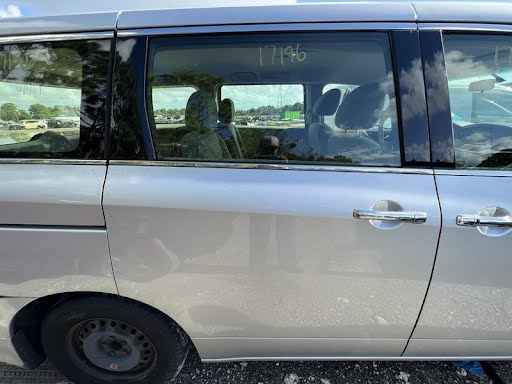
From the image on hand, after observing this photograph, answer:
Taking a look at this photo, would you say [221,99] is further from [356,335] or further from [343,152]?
[356,335]

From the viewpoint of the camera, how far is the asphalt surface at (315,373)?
204cm

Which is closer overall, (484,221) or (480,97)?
(484,221)

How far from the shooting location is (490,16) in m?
1.48

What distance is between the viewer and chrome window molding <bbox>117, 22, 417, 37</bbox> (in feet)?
4.82

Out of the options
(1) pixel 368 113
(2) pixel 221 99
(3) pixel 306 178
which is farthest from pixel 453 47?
(2) pixel 221 99

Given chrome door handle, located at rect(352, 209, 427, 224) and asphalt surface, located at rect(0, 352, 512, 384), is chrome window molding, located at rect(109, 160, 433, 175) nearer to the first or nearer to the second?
chrome door handle, located at rect(352, 209, 427, 224)

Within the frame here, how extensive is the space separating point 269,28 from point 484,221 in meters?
1.21

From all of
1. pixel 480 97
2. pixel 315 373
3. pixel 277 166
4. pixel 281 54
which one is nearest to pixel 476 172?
pixel 480 97

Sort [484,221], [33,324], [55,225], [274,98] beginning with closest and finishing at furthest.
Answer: [484,221] → [55,225] → [274,98] → [33,324]

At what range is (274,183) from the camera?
4.91 feet

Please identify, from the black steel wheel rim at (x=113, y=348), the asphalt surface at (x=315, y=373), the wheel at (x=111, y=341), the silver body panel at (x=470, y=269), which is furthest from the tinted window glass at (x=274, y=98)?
the asphalt surface at (x=315, y=373)

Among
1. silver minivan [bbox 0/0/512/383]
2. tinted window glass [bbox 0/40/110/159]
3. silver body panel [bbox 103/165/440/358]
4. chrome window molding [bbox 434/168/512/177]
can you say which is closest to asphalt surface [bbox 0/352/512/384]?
silver minivan [bbox 0/0/512/383]

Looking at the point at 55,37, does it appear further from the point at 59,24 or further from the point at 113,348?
the point at 113,348

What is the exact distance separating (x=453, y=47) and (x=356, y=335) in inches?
54.1
